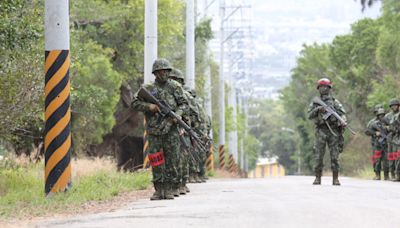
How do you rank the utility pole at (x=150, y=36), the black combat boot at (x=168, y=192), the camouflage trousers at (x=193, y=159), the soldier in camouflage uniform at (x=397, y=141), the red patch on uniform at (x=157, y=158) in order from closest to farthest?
the red patch on uniform at (x=157, y=158) → the black combat boot at (x=168, y=192) → the camouflage trousers at (x=193, y=159) → the utility pole at (x=150, y=36) → the soldier in camouflage uniform at (x=397, y=141)

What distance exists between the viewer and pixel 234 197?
15.6 metres

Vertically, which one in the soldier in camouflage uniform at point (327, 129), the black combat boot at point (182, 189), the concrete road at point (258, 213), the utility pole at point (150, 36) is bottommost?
the concrete road at point (258, 213)

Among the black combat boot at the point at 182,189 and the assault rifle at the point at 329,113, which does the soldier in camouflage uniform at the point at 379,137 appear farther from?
the black combat boot at the point at 182,189

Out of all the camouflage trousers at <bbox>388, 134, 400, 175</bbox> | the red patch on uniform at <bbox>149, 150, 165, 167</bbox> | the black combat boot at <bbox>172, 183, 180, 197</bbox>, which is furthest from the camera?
the camouflage trousers at <bbox>388, 134, 400, 175</bbox>

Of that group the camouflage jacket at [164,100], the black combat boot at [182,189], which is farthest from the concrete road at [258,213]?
the black combat boot at [182,189]

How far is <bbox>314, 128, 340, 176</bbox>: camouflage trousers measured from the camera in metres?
20.5

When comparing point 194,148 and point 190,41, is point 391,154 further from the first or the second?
point 194,148

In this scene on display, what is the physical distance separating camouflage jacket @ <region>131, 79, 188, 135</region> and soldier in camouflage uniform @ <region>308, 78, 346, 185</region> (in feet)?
18.0

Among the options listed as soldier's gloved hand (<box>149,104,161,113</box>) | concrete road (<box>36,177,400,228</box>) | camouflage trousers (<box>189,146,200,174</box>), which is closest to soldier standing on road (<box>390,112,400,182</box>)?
camouflage trousers (<box>189,146,200,174</box>)

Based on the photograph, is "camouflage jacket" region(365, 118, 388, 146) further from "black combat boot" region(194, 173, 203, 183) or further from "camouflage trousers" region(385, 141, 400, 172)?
"black combat boot" region(194, 173, 203, 183)

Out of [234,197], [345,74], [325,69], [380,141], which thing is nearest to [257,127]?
[325,69]

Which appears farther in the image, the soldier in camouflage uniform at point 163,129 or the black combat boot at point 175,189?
the black combat boot at point 175,189

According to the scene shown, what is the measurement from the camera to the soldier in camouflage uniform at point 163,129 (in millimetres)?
15367

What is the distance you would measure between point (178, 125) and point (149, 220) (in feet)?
14.0
